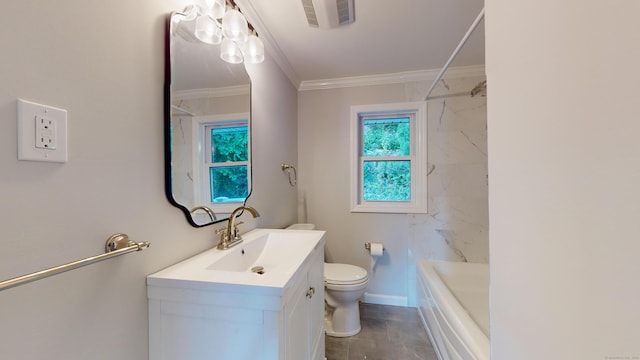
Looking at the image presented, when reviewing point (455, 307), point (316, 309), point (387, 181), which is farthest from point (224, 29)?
point (455, 307)

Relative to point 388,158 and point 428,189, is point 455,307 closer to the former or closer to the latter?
point 428,189

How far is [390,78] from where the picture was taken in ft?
7.53

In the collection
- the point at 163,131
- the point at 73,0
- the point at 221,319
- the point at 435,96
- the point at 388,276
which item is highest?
the point at 435,96

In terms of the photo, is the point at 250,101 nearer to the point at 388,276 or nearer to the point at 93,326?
the point at 93,326

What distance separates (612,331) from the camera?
355mm

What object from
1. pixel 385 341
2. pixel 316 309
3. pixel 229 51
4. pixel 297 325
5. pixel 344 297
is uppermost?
pixel 229 51

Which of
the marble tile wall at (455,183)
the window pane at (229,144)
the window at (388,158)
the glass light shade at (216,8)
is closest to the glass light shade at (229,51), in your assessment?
the glass light shade at (216,8)

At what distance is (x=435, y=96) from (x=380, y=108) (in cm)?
53

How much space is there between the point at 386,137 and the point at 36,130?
2379mm

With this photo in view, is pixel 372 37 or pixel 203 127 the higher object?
pixel 372 37

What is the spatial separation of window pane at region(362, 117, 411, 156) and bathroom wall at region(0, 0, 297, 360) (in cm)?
191

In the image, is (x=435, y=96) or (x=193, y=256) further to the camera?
(x=435, y=96)

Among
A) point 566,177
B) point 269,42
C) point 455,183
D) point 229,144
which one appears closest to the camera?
point 566,177

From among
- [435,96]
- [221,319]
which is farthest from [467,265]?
[221,319]
